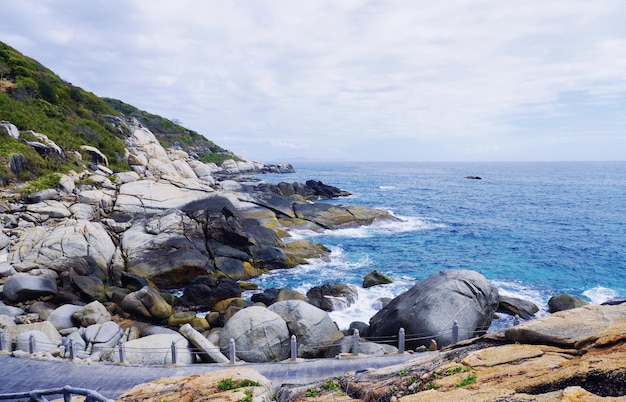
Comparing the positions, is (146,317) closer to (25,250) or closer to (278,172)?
(25,250)

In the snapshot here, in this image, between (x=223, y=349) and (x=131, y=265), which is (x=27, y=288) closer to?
(x=131, y=265)

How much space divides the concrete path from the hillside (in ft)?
75.2

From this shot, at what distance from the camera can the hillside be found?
101 feet

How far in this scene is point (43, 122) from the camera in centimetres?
4094

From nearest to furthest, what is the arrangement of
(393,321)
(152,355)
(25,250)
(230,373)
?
(230,373)
(152,355)
(393,321)
(25,250)

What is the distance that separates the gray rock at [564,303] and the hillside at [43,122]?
1588 inches

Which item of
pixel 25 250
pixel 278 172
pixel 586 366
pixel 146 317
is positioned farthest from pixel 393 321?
pixel 278 172

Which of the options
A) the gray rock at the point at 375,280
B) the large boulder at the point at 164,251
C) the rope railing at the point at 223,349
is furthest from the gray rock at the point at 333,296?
the large boulder at the point at 164,251

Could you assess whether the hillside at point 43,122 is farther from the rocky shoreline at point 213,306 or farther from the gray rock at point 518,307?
the gray rock at point 518,307

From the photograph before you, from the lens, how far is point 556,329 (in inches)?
281

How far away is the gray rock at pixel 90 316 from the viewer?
17281mm

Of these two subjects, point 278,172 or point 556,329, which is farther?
point 278,172

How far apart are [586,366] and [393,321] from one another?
11.3 metres

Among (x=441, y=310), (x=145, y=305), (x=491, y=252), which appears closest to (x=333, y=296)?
(x=441, y=310)
